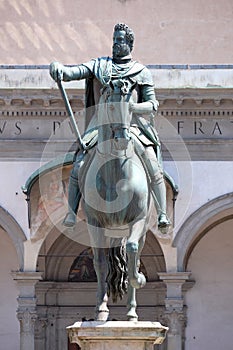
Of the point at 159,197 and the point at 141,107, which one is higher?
the point at 141,107

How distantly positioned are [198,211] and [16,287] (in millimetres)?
4409

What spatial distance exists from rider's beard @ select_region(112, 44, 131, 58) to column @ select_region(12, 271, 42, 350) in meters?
13.2

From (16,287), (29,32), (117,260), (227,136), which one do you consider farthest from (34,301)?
(117,260)

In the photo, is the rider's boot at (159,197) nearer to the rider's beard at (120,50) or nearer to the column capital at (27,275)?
the rider's beard at (120,50)

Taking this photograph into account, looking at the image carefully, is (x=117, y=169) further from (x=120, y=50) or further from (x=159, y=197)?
(x=120, y=50)

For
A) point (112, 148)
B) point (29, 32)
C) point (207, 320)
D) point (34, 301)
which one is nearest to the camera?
point (112, 148)

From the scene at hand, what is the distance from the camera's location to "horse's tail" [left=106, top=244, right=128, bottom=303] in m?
12.2

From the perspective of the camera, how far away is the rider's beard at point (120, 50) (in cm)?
1237

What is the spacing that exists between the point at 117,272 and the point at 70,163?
38.9 ft

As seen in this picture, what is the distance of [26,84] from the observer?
25.8 m

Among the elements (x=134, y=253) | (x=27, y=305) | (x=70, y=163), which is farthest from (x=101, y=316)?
(x=27, y=305)

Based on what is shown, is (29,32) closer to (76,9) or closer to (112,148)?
(76,9)

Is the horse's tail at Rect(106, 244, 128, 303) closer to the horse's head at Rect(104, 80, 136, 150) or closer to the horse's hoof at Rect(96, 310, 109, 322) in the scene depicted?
the horse's hoof at Rect(96, 310, 109, 322)

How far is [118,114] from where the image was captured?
39.0 feet
